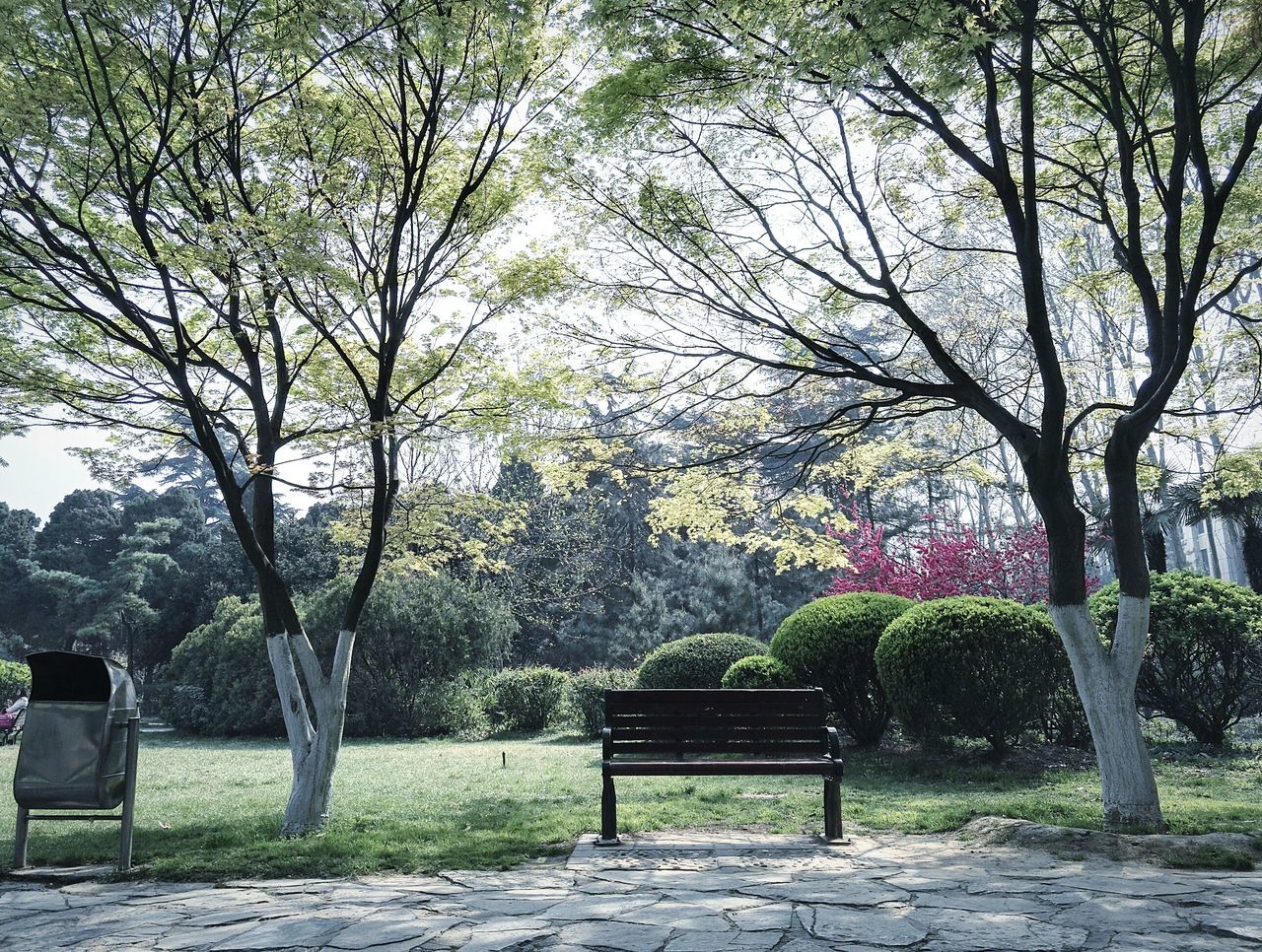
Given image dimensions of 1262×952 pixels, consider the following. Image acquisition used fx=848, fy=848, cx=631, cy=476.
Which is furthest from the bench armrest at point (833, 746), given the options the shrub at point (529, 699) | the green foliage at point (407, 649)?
the green foliage at point (407, 649)

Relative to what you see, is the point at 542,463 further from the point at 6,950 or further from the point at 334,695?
the point at 6,950

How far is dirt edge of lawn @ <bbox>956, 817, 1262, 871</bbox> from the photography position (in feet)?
15.2

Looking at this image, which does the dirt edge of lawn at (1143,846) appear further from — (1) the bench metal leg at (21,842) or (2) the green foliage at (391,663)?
(2) the green foliage at (391,663)

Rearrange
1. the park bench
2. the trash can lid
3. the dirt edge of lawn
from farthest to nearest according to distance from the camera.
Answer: the park bench < the trash can lid < the dirt edge of lawn

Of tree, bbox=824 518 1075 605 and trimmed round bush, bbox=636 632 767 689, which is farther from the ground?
tree, bbox=824 518 1075 605

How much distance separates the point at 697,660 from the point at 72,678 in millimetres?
8931

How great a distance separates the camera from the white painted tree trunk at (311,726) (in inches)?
258

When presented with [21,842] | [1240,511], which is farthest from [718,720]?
[1240,511]

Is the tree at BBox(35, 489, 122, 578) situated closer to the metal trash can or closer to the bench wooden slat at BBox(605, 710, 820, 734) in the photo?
the metal trash can

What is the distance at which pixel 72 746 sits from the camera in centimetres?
516

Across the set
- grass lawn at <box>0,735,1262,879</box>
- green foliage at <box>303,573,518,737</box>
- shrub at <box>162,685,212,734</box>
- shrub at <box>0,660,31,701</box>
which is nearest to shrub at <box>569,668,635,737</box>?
green foliage at <box>303,573,518,737</box>

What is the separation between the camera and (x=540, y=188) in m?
7.82

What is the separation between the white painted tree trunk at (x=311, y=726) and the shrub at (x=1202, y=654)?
8.18m

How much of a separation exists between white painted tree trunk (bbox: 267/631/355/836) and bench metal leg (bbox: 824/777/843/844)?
366 centimetres
